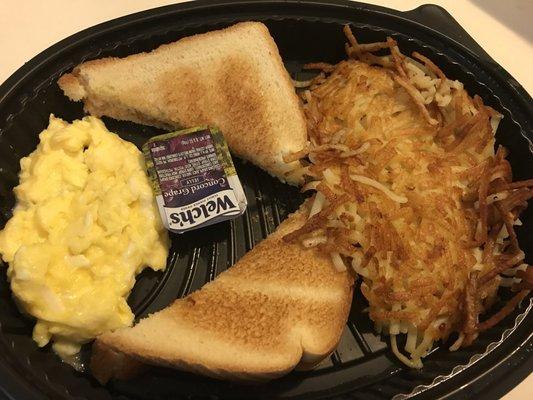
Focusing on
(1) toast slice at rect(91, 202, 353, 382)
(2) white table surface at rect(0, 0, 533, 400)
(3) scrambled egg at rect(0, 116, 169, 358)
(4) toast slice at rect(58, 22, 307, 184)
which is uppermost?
(2) white table surface at rect(0, 0, 533, 400)

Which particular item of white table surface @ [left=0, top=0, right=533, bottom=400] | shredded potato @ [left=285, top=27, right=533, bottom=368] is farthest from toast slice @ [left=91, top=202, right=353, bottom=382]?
white table surface @ [left=0, top=0, right=533, bottom=400]

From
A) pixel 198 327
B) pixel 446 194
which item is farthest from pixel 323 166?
pixel 198 327

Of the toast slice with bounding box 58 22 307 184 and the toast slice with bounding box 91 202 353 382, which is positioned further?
the toast slice with bounding box 58 22 307 184

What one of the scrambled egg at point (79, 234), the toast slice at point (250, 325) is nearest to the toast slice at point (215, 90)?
the scrambled egg at point (79, 234)

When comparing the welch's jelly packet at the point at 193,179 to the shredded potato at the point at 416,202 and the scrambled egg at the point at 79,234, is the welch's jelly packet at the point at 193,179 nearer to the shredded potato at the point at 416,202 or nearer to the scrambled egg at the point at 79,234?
the scrambled egg at the point at 79,234

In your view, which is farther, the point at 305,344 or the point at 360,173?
the point at 360,173

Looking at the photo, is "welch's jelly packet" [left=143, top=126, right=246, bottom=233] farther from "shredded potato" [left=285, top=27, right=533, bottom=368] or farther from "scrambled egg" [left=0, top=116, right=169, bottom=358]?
"shredded potato" [left=285, top=27, right=533, bottom=368]

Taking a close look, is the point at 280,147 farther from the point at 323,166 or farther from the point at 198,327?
the point at 198,327
